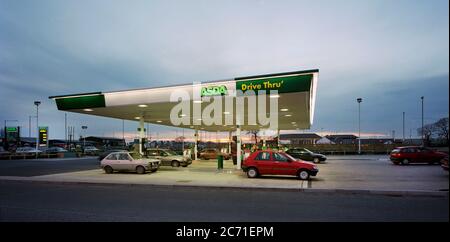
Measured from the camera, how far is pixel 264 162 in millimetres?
14703

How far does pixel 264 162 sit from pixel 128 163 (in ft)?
29.1

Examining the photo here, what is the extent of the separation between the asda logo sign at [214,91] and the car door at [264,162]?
3967 mm

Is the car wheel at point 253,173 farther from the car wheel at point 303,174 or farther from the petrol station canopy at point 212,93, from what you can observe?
the petrol station canopy at point 212,93

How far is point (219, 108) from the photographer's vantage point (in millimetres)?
18312

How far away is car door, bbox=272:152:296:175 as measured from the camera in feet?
47.0

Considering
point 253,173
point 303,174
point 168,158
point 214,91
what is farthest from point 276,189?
point 168,158

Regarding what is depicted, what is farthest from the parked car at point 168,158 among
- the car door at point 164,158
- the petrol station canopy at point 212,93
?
the petrol station canopy at point 212,93

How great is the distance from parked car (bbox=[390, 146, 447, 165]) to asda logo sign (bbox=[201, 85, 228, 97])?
17.1m

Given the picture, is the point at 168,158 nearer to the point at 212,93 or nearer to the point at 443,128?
the point at 212,93

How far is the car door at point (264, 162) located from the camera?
1461 centimetres

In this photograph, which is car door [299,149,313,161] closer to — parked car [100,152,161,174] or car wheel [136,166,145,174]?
parked car [100,152,161,174]

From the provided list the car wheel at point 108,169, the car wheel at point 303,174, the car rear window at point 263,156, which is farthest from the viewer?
the car wheel at point 108,169
